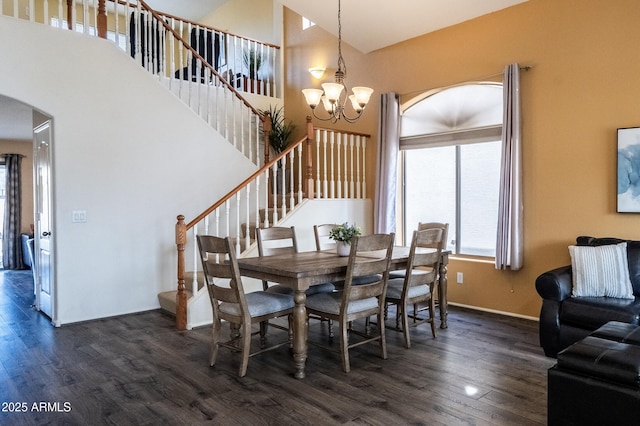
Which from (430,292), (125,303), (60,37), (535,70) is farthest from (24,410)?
(535,70)

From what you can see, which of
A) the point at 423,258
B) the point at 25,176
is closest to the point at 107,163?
the point at 423,258

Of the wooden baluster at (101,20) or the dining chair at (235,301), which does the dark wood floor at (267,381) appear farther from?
the wooden baluster at (101,20)

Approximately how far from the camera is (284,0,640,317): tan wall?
4.10 metres

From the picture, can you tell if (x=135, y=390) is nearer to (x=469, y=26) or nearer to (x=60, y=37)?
(x=60, y=37)

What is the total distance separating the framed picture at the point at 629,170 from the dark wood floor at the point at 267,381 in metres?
1.45

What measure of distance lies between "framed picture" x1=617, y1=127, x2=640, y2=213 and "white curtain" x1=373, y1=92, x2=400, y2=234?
8.14ft

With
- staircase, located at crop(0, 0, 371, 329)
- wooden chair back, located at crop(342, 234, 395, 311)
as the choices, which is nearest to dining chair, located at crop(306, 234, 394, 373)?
wooden chair back, located at crop(342, 234, 395, 311)

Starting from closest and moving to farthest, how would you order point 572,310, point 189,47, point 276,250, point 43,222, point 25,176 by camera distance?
point 572,310, point 276,250, point 43,222, point 189,47, point 25,176

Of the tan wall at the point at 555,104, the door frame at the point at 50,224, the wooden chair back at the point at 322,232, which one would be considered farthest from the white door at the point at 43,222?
the tan wall at the point at 555,104

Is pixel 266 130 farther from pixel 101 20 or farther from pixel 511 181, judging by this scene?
pixel 511 181

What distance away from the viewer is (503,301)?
16.0 feet

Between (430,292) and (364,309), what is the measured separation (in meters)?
0.96

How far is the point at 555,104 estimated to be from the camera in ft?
14.7

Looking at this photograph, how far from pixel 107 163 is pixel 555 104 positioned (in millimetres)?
4807
